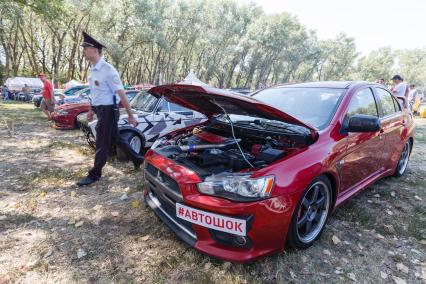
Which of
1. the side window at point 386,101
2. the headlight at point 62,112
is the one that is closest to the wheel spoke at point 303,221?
the side window at point 386,101

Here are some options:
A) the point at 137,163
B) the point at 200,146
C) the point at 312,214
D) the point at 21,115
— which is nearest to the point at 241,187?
the point at 200,146

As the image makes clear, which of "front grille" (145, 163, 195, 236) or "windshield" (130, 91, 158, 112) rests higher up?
"windshield" (130, 91, 158, 112)

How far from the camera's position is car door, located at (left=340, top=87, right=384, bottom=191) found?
2.94 metres

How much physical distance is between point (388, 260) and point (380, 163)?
4.90 ft

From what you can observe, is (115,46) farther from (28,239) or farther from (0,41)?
(28,239)

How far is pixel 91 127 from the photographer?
504cm

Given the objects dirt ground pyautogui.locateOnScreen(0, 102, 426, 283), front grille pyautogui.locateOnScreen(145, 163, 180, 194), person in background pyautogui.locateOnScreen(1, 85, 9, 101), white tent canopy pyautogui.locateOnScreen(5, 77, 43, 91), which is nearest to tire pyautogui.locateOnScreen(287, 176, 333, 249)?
dirt ground pyautogui.locateOnScreen(0, 102, 426, 283)

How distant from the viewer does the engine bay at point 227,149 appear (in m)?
2.46

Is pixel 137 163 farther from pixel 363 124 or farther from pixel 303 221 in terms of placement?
pixel 363 124

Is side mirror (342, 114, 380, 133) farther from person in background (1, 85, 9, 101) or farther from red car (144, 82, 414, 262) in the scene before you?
person in background (1, 85, 9, 101)

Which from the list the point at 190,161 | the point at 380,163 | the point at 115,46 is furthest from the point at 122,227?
the point at 115,46

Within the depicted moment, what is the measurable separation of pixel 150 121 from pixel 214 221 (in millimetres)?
3895

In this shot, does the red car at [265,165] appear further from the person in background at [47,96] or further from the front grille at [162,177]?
→ the person in background at [47,96]

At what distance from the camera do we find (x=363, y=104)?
136 inches
